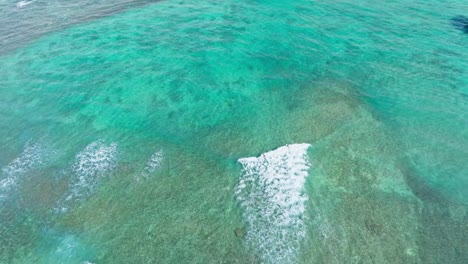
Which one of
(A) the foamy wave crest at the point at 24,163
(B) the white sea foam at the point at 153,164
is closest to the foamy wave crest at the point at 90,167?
(B) the white sea foam at the point at 153,164

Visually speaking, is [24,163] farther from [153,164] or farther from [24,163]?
[153,164]

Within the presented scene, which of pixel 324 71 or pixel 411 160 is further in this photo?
pixel 324 71

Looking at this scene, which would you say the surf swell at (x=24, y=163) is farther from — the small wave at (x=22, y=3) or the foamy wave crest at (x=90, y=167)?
the small wave at (x=22, y=3)

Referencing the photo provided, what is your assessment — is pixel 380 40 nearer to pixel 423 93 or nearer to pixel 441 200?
pixel 423 93

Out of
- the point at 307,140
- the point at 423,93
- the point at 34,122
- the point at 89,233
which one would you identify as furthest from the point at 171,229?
the point at 423,93

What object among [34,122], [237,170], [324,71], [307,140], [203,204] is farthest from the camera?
[324,71]
